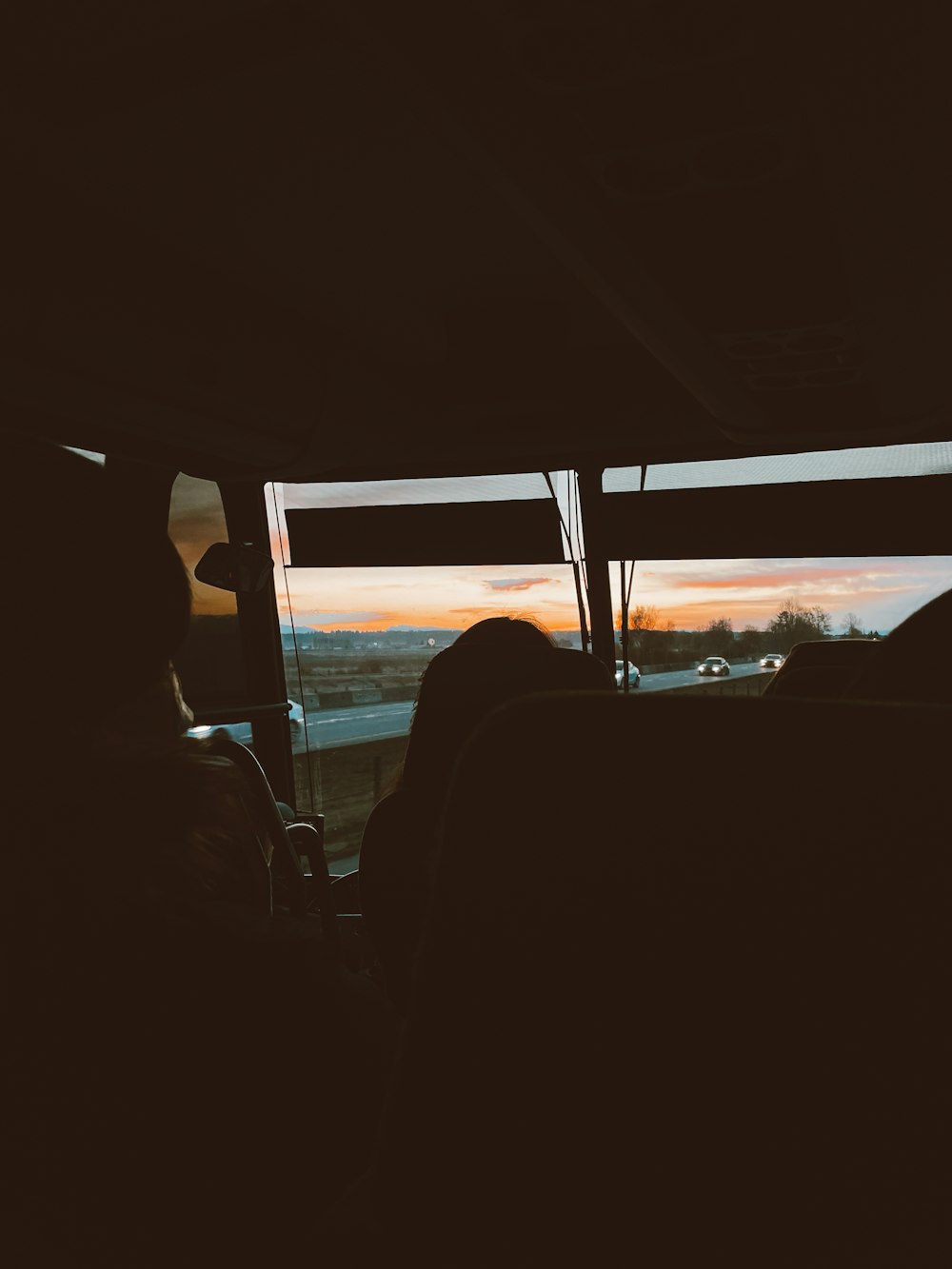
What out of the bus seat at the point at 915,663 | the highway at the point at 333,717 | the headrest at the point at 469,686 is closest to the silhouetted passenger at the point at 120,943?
the highway at the point at 333,717

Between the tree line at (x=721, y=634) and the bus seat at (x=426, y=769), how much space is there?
1.51 meters

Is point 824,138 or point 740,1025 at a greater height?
point 824,138

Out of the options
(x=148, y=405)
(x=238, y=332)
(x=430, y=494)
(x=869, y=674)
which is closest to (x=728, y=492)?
(x=430, y=494)

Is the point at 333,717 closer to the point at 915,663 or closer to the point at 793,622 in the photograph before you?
the point at 793,622

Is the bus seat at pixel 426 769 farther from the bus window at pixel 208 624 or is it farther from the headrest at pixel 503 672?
the bus window at pixel 208 624

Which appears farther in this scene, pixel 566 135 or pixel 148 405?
pixel 148 405

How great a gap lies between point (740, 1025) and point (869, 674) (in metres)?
0.40

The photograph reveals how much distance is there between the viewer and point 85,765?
2.74 ft

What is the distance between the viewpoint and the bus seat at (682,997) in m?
0.68

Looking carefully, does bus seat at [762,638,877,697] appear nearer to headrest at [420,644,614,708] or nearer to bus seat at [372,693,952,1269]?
headrest at [420,644,614,708]

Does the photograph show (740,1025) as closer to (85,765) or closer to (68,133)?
(85,765)

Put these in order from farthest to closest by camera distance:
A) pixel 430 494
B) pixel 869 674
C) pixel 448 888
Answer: pixel 430 494
pixel 869 674
pixel 448 888

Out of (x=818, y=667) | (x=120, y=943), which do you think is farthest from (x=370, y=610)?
(x=120, y=943)

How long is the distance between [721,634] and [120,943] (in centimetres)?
364
